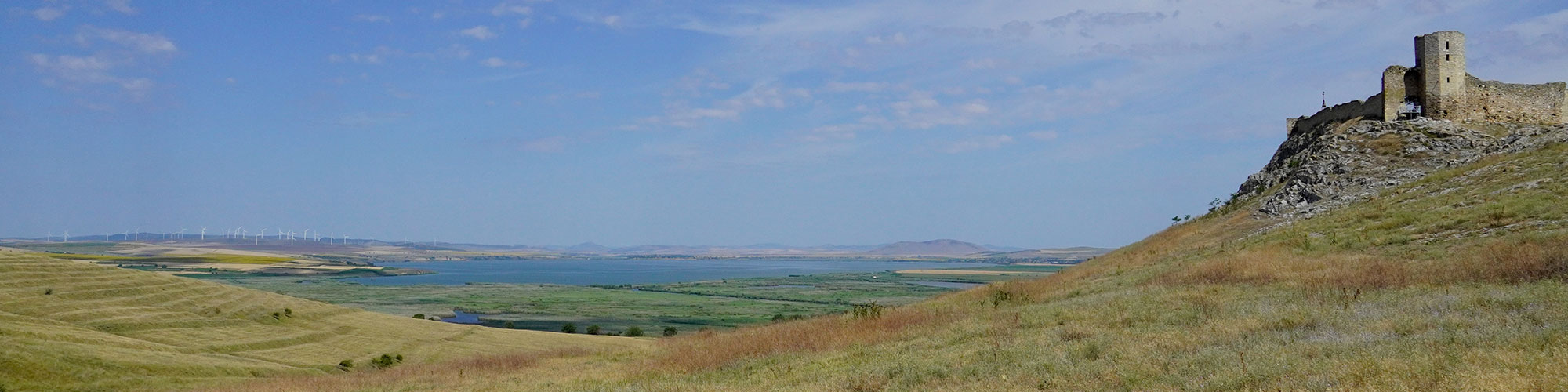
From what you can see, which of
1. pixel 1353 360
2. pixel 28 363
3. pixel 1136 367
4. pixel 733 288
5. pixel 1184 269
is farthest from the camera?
pixel 733 288

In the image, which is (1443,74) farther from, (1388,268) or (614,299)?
(614,299)

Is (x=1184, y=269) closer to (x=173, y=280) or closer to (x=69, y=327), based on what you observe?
(x=69, y=327)

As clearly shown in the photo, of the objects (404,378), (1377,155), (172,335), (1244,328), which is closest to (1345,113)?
(1377,155)

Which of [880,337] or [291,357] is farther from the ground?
[880,337]

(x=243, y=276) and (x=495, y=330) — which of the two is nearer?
(x=495, y=330)

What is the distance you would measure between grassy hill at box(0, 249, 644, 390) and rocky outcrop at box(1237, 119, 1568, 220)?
102 feet

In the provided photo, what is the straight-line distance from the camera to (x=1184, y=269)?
23.9m

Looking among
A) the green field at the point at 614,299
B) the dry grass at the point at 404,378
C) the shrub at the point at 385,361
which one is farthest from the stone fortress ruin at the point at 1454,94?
A: the shrub at the point at 385,361

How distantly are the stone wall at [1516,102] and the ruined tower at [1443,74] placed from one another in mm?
788

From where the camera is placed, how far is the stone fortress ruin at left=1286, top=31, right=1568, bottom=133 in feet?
141

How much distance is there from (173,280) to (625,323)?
140ft

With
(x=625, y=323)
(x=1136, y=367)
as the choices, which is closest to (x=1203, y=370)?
(x=1136, y=367)

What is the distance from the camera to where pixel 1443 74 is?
43156mm

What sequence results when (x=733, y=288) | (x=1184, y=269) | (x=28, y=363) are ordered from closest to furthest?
(x=1184, y=269), (x=28, y=363), (x=733, y=288)
